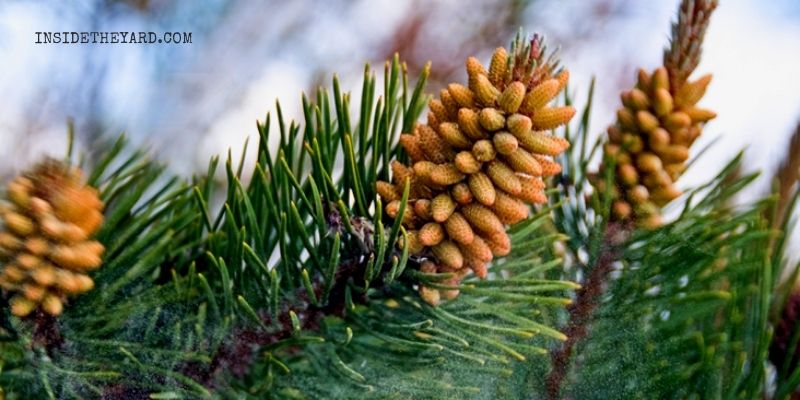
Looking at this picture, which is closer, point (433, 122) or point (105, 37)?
point (433, 122)

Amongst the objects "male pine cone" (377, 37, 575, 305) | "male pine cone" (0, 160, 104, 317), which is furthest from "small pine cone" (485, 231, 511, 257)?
"male pine cone" (0, 160, 104, 317)

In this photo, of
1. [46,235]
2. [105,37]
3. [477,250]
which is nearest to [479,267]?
[477,250]

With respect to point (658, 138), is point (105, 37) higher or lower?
higher

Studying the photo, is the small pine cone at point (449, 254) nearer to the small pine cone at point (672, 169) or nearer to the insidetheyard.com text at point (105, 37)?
the small pine cone at point (672, 169)

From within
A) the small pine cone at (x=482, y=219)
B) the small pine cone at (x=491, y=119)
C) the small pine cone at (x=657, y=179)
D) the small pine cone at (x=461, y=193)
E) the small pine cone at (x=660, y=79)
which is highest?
the small pine cone at (x=660, y=79)

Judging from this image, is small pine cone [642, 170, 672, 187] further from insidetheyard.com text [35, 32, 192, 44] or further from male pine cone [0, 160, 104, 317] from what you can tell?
insidetheyard.com text [35, 32, 192, 44]

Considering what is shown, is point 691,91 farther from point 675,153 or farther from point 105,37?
point 105,37

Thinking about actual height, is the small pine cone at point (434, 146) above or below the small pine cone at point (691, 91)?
below

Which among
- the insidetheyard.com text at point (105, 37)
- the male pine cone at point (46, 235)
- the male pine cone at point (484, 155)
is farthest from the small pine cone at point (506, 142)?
the insidetheyard.com text at point (105, 37)
